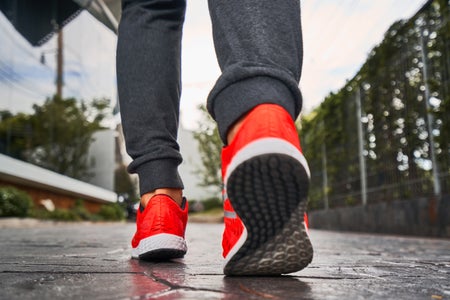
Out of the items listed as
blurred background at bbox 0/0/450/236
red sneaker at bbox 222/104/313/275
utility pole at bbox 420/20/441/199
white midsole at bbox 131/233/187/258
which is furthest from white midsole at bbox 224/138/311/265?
utility pole at bbox 420/20/441/199

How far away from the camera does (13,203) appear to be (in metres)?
9.98

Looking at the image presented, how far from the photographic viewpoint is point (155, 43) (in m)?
1.33

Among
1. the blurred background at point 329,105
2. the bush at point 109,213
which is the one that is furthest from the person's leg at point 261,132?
the bush at point 109,213

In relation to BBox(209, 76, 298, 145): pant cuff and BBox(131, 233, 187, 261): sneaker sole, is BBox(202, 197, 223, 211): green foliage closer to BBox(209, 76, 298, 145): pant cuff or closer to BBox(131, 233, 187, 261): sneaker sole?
BBox(131, 233, 187, 261): sneaker sole

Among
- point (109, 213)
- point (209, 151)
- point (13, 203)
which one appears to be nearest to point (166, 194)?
point (13, 203)

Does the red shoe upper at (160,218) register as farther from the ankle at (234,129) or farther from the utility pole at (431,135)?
the utility pole at (431,135)

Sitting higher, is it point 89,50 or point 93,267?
point 89,50

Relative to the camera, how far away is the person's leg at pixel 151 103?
1.30 meters

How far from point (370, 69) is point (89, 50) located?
13967mm

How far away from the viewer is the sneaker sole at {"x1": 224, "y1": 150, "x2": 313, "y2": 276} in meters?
0.80

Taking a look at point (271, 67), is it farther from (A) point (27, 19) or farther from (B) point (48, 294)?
(A) point (27, 19)

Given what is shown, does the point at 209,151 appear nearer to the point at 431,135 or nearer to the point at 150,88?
the point at 431,135

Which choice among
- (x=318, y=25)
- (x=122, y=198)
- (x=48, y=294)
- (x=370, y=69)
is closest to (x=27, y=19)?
(x=318, y=25)

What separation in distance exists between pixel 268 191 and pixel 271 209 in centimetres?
3
